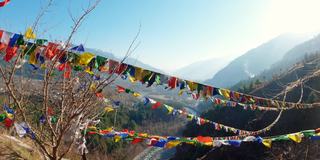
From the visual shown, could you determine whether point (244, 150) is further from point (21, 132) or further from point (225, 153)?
point (21, 132)

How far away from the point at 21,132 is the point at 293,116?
5303 cm

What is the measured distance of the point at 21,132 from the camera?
291 inches

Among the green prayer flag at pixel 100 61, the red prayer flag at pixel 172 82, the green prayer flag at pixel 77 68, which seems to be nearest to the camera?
the green prayer flag at pixel 77 68

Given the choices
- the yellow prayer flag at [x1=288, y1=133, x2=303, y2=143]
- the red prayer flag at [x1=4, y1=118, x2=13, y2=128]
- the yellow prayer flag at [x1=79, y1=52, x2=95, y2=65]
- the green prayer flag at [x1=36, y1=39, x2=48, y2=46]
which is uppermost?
the green prayer flag at [x1=36, y1=39, x2=48, y2=46]

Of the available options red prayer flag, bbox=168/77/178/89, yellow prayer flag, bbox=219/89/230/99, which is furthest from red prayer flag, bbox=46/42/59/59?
yellow prayer flag, bbox=219/89/230/99

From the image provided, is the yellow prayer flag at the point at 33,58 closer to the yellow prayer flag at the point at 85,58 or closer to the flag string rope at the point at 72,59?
the flag string rope at the point at 72,59

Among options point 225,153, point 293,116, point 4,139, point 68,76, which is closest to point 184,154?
point 225,153

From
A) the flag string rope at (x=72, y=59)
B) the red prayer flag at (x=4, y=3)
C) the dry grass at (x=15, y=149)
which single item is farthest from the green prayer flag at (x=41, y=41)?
the dry grass at (x=15, y=149)

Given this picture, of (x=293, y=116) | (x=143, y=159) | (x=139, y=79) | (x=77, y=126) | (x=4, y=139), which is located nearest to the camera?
(x=77, y=126)

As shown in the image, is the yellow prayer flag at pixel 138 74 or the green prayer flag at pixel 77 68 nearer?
the green prayer flag at pixel 77 68

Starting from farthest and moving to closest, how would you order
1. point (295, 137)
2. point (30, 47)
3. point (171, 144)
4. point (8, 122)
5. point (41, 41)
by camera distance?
1. point (295, 137)
2. point (8, 122)
3. point (171, 144)
4. point (41, 41)
5. point (30, 47)

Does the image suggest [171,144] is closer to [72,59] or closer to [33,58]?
[72,59]

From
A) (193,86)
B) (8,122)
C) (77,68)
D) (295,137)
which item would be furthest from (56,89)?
(295,137)

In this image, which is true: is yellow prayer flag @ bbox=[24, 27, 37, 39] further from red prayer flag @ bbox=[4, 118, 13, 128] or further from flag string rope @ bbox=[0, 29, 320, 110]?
red prayer flag @ bbox=[4, 118, 13, 128]
